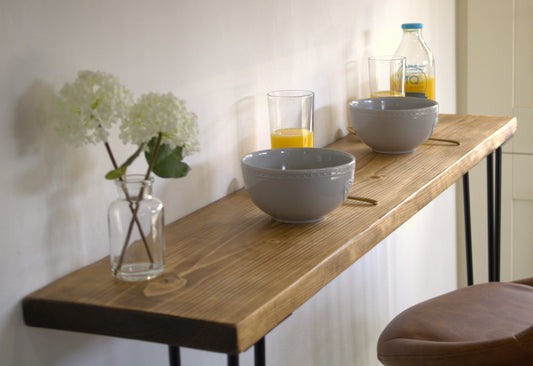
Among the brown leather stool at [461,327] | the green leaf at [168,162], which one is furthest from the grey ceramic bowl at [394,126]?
the green leaf at [168,162]

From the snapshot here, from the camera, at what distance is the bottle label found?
1.89 metres

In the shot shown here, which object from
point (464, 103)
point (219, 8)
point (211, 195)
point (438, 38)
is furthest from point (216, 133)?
point (464, 103)

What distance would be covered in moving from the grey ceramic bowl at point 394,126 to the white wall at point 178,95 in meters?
0.15

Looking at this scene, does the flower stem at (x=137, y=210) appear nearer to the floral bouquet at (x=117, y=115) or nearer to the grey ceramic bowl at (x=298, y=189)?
the floral bouquet at (x=117, y=115)

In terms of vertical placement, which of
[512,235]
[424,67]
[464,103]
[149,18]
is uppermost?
[149,18]

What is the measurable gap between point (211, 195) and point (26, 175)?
1.53ft

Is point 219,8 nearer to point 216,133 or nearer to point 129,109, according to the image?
point 216,133

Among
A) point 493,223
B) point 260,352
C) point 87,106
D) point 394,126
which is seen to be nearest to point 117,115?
point 87,106

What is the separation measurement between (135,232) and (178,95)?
339 mm

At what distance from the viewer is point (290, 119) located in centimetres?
143

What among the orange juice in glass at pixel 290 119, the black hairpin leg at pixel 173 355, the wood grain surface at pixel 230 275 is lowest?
the black hairpin leg at pixel 173 355

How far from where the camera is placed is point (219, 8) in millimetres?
1283

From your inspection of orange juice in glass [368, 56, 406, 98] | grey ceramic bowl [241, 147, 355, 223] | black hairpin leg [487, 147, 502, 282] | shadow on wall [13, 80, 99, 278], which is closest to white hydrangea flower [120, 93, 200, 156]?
shadow on wall [13, 80, 99, 278]

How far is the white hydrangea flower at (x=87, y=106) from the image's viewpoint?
2.86ft
